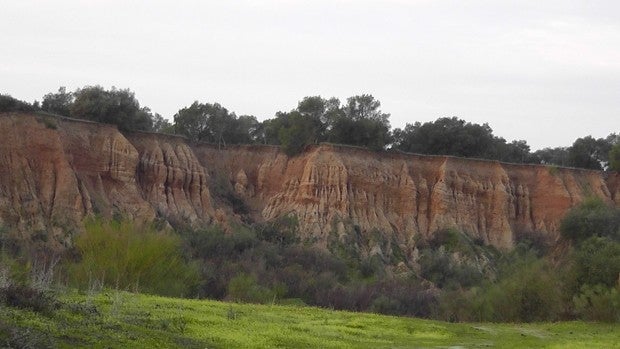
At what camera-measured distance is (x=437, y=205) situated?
252 feet

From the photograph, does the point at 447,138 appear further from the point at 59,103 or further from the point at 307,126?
the point at 59,103

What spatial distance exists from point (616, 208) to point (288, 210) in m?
25.1

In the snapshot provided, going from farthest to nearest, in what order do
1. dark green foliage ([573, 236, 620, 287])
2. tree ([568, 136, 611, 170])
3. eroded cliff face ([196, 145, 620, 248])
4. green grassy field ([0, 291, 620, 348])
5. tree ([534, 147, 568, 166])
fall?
tree ([534, 147, 568, 166]) → tree ([568, 136, 611, 170]) → eroded cliff face ([196, 145, 620, 248]) → dark green foliage ([573, 236, 620, 287]) → green grassy field ([0, 291, 620, 348])

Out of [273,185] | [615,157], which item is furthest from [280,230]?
[615,157]

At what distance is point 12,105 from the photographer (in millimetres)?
61875

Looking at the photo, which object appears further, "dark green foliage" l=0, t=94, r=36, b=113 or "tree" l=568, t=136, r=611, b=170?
"tree" l=568, t=136, r=611, b=170

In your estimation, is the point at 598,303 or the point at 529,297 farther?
the point at 529,297

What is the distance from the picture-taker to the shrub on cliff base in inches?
1625

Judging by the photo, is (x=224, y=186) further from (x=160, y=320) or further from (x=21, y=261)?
(x=160, y=320)

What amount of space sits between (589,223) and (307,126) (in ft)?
71.4

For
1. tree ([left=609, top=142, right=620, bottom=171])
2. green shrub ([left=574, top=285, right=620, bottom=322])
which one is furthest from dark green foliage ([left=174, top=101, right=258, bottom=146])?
green shrub ([left=574, top=285, right=620, bottom=322])

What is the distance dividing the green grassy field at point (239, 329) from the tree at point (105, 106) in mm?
35589

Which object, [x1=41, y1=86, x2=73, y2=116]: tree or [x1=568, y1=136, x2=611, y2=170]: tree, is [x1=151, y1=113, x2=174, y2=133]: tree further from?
[x1=568, y1=136, x2=611, y2=170]: tree

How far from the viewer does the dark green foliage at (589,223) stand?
68688 mm
